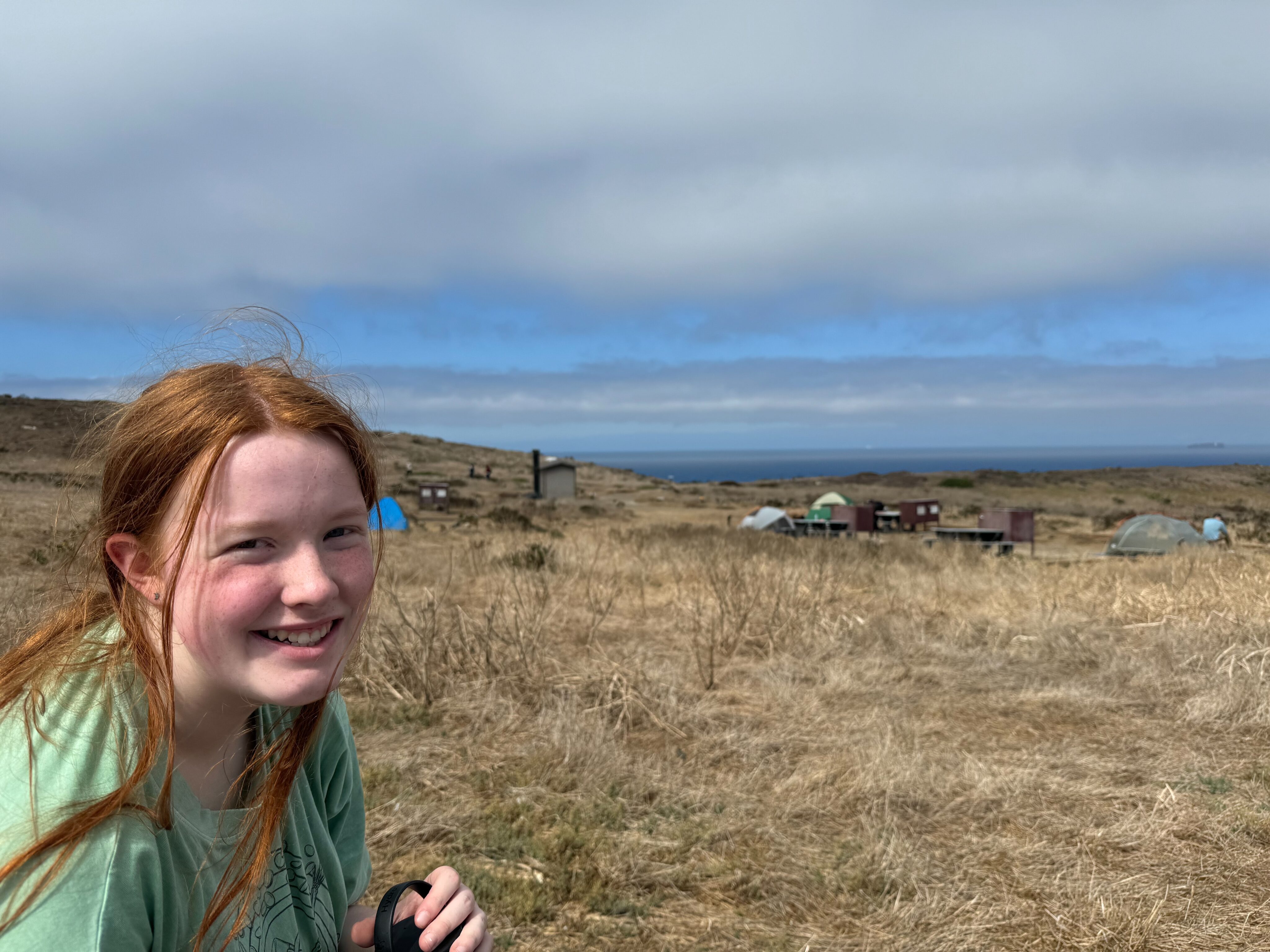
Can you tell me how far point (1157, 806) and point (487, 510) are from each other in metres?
23.5

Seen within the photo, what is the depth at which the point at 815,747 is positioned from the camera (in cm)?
489

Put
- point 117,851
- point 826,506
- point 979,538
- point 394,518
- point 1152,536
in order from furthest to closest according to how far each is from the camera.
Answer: point 826,506, point 979,538, point 394,518, point 1152,536, point 117,851

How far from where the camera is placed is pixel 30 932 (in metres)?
0.90

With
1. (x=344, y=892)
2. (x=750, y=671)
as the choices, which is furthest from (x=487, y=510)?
(x=344, y=892)

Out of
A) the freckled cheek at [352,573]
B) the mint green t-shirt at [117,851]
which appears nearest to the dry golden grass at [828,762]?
the mint green t-shirt at [117,851]

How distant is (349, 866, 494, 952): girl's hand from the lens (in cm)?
132

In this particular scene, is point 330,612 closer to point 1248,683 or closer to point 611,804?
point 611,804

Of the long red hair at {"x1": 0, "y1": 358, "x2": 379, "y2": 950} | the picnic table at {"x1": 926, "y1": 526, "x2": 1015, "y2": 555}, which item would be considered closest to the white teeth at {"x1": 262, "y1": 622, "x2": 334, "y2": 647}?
the long red hair at {"x1": 0, "y1": 358, "x2": 379, "y2": 950}

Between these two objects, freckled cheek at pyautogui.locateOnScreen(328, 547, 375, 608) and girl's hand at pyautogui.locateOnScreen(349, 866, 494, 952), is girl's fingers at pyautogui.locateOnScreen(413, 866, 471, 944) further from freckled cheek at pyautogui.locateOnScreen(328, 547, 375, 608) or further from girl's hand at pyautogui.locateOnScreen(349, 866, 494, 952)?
freckled cheek at pyautogui.locateOnScreen(328, 547, 375, 608)

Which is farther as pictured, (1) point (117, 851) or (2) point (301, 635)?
(2) point (301, 635)

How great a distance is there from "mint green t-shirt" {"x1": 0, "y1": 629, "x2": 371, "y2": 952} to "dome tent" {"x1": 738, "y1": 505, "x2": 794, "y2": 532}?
63.5 feet

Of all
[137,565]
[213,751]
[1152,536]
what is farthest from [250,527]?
[1152,536]

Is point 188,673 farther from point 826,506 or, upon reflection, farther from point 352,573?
point 826,506

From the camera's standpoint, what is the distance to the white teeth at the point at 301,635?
1.16m
